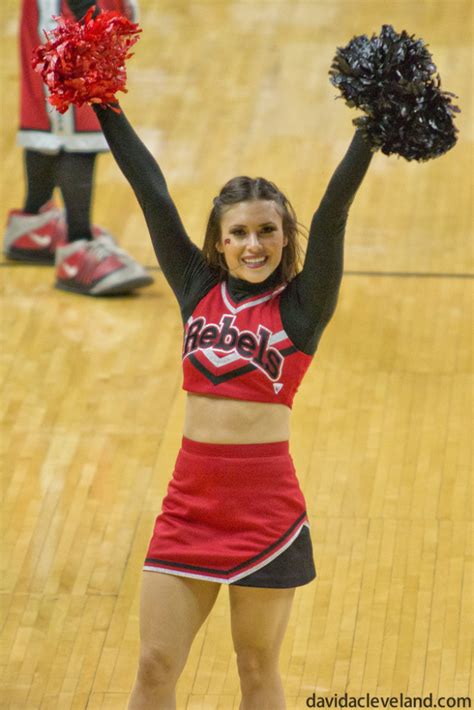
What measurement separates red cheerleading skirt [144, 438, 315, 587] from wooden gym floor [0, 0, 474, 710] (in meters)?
0.73

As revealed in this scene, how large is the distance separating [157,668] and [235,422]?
1.62 feet

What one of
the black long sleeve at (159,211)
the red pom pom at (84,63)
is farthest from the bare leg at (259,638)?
the red pom pom at (84,63)

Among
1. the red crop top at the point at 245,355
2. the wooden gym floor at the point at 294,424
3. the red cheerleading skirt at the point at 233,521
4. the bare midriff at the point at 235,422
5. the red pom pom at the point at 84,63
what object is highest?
the red pom pom at the point at 84,63

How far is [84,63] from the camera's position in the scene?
2.73 m

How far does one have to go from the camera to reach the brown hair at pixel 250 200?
108 inches

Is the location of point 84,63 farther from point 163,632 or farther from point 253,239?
point 163,632

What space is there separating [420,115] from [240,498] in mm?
797

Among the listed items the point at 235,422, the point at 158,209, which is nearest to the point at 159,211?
the point at 158,209

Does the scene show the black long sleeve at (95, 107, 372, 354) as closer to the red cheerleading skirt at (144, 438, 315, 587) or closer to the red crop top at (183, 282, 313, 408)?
the red crop top at (183, 282, 313, 408)

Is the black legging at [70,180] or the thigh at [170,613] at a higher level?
the thigh at [170,613]

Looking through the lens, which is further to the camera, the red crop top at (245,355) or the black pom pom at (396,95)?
the red crop top at (245,355)

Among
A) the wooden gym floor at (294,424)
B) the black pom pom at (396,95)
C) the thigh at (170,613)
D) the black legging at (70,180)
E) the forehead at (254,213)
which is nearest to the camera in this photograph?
the black pom pom at (396,95)

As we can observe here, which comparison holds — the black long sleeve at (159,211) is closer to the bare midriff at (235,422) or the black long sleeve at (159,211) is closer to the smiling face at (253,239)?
the smiling face at (253,239)

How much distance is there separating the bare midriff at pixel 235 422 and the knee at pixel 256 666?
418 millimetres
